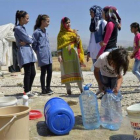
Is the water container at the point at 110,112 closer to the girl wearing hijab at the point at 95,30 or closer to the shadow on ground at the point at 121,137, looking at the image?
the shadow on ground at the point at 121,137

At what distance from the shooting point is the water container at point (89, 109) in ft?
12.2

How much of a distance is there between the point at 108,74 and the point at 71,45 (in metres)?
1.81

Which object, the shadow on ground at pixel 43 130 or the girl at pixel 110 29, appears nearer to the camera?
the shadow on ground at pixel 43 130

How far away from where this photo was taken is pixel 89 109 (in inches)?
151

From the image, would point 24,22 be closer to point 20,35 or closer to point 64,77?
point 20,35

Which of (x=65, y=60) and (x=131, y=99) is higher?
(x=65, y=60)

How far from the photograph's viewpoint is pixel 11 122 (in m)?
2.77

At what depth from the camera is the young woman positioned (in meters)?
5.86

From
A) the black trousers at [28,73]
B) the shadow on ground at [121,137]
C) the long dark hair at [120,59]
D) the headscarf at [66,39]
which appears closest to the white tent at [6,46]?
the black trousers at [28,73]

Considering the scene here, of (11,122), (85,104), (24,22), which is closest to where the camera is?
(11,122)

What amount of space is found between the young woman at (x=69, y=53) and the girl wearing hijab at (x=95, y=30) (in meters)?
0.31

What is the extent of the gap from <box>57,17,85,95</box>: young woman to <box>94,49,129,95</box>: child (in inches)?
61.1

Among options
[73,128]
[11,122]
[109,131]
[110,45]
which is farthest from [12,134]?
[110,45]

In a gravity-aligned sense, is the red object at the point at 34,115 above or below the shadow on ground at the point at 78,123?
above
